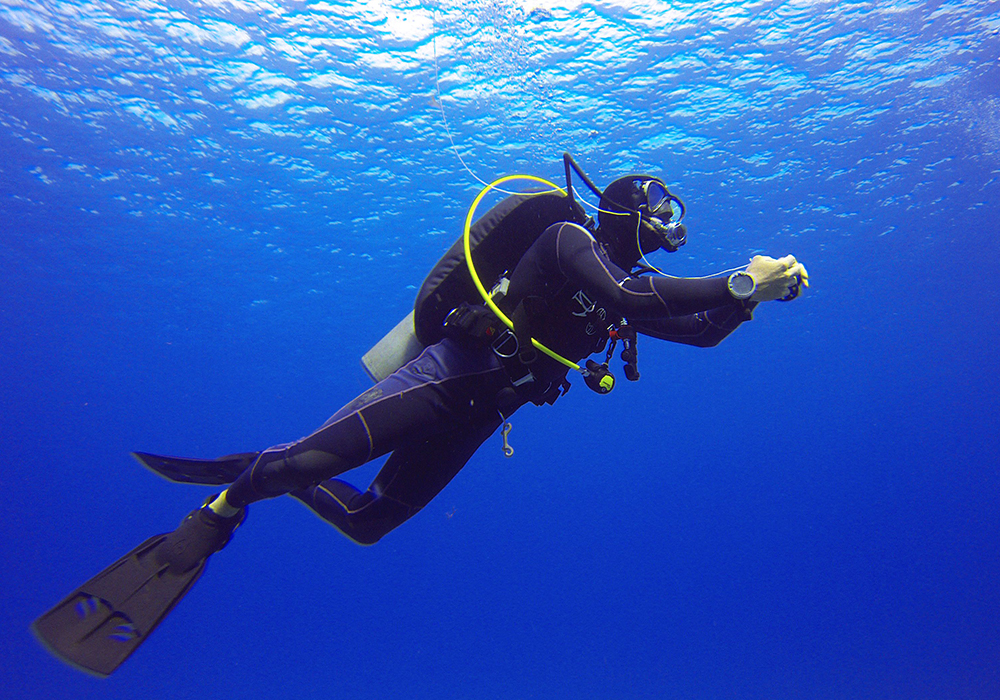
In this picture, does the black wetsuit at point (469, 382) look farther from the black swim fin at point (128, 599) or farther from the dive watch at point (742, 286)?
the black swim fin at point (128, 599)

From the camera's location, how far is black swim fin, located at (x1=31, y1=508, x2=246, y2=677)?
231 cm

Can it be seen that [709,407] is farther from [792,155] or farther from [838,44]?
Answer: [838,44]

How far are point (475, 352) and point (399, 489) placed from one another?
1.22 metres

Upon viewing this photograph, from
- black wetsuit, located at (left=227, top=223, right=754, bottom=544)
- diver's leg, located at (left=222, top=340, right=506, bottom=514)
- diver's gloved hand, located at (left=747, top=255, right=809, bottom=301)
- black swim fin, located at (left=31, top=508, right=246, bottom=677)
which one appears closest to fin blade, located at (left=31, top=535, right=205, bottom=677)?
black swim fin, located at (left=31, top=508, right=246, bottom=677)

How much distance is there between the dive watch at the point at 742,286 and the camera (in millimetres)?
2065

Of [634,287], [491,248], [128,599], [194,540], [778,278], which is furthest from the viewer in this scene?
[491,248]

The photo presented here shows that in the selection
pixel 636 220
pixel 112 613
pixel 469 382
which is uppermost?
pixel 636 220

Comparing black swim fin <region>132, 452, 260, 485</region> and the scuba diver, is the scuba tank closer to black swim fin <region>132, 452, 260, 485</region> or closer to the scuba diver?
the scuba diver

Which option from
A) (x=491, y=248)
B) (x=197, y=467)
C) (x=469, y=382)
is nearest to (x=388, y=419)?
(x=469, y=382)

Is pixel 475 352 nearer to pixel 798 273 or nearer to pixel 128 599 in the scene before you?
pixel 798 273

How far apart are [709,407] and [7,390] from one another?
58702 mm

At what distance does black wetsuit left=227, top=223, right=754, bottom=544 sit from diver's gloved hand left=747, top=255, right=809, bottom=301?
0.48 ft

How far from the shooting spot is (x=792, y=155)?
44.7 feet

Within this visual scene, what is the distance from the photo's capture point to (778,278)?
2057 mm
